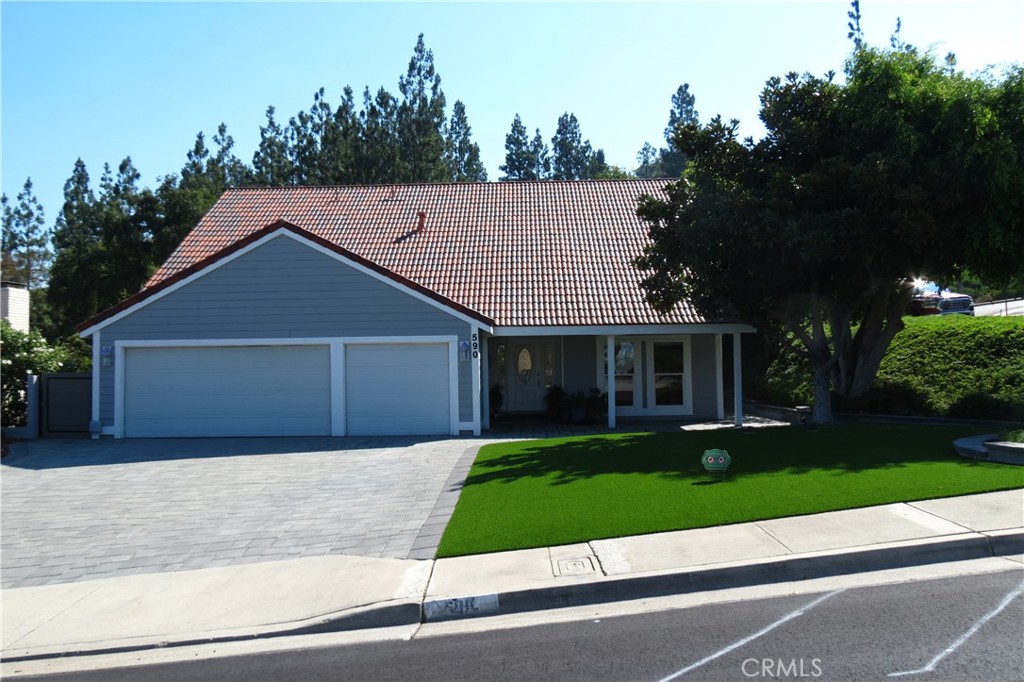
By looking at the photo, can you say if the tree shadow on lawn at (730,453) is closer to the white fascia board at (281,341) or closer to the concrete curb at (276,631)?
the white fascia board at (281,341)

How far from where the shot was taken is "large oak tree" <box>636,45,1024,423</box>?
13602 mm

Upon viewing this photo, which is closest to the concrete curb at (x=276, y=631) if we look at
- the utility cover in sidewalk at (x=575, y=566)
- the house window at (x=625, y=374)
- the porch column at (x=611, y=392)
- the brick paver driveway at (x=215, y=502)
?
the utility cover in sidewalk at (x=575, y=566)

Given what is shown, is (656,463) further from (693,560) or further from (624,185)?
(624,185)

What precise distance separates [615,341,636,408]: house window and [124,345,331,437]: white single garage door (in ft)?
25.6

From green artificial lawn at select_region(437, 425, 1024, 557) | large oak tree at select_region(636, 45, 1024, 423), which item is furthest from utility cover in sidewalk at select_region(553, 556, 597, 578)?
large oak tree at select_region(636, 45, 1024, 423)

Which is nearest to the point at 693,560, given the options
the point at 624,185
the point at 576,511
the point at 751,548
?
the point at 751,548

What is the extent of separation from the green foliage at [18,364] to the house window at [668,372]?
601 inches

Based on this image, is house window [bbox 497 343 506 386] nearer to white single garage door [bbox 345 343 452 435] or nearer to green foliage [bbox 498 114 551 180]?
white single garage door [bbox 345 343 452 435]

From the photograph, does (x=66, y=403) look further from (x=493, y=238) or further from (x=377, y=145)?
(x=377, y=145)

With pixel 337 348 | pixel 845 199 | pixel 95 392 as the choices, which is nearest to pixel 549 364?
pixel 337 348

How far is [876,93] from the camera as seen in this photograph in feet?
46.1

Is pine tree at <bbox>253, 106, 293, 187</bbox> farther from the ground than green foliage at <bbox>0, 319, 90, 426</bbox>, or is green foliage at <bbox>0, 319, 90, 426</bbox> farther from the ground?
pine tree at <bbox>253, 106, 293, 187</bbox>

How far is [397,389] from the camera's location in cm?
1767

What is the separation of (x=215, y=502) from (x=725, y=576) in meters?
7.51
